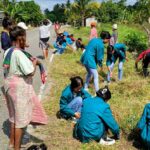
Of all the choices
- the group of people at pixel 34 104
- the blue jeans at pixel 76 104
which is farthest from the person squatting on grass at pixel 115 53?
the blue jeans at pixel 76 104

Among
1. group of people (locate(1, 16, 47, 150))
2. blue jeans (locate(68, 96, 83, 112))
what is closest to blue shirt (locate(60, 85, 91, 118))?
blue jeans (locate(68, 96, 83, 112))

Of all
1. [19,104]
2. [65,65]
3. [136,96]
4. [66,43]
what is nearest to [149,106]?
[19,104]

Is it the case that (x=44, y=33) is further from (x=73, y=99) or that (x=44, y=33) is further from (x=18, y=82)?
(x=18, y=82)

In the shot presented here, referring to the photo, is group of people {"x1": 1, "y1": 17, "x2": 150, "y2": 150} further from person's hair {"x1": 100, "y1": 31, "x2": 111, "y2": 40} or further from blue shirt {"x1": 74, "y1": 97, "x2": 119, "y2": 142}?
person's hair {"x1": 100, "y1": 31, "x2": 111, "y2": 40}

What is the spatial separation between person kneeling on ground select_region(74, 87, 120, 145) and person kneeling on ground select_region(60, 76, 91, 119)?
2.95 ft

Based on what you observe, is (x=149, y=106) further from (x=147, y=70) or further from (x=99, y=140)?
(x=147, y=70)

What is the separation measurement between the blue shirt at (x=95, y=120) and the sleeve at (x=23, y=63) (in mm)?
1414

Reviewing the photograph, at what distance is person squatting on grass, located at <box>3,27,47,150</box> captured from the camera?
18.2 feet

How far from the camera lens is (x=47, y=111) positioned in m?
8.47

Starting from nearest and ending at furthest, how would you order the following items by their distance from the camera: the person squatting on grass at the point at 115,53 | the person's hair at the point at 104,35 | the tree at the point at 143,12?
the person's hair at the point at 104,35, the person squatting on grass at the point at 115,53, the tree at the point at 143,12

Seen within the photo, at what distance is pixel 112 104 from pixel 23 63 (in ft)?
13.2

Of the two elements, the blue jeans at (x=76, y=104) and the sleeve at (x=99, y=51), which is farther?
the sleeve at (x=99, y=51)

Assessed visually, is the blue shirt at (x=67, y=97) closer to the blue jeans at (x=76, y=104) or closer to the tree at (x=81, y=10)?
the blue jeans at (x=76, y=104)

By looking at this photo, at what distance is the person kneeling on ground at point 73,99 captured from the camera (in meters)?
7.51
